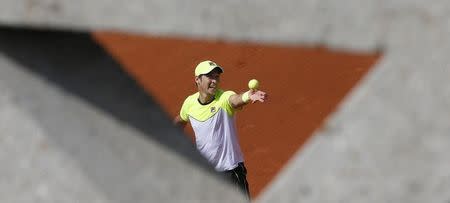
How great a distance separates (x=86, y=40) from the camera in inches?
73.5

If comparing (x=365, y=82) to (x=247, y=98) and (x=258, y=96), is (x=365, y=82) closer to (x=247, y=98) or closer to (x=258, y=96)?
(x=258, y=96)

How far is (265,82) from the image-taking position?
399 inches

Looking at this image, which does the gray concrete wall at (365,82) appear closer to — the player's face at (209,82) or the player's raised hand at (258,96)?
the player's raised hand at (258,96)

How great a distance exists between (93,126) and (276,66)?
8.44 metres

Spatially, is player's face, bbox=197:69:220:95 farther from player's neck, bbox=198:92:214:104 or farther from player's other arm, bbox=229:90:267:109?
player's other arm, bbox=229:90:267:109

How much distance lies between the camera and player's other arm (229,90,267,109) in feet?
20.9

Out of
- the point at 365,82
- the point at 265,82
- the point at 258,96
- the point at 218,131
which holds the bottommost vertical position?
the point at 365,82

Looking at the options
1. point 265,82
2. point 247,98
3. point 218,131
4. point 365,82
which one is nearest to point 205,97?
point 218,131

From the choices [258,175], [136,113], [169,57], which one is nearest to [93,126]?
[136,113]

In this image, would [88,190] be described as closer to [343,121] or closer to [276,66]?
[343,121]

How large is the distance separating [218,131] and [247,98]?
510 millimetres

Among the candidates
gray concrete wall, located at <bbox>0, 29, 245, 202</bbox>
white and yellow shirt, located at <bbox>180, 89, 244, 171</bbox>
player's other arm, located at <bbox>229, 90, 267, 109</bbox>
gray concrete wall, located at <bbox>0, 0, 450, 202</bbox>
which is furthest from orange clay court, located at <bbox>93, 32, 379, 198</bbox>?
gray concrete wall, located at <bbox>0, 0, 450, 202</bbox>

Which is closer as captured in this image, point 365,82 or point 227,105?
point 365,82

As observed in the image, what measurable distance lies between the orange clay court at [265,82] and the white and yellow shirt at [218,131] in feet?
8.05
